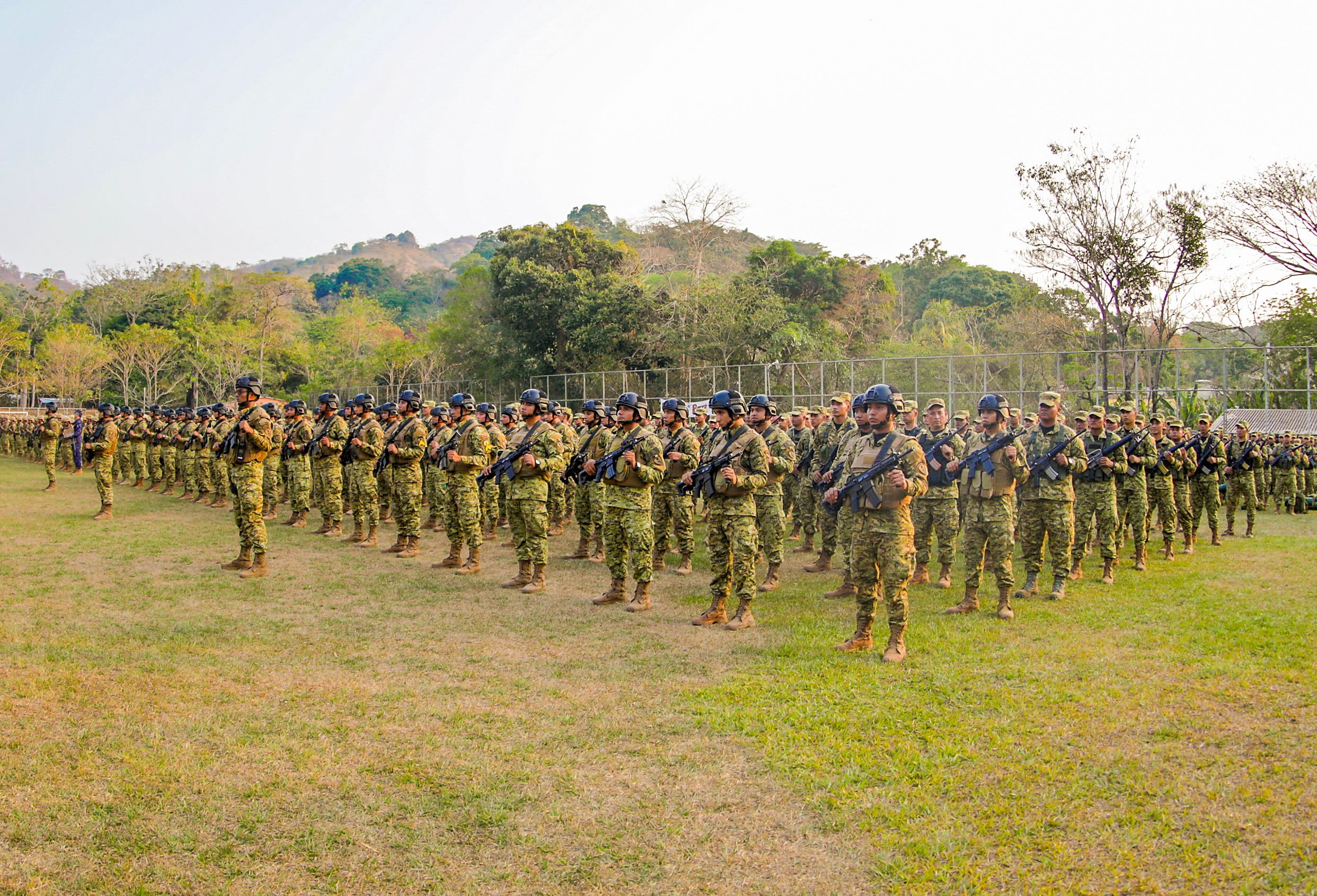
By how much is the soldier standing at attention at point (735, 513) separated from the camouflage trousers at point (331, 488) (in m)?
7.84

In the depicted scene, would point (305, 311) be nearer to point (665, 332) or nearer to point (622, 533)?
point (665, 332)

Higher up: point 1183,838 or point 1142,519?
point 1142,519

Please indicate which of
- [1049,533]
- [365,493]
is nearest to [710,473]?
[1049,533]

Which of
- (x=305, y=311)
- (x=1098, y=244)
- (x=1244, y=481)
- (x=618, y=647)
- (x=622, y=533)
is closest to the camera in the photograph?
(x=618, y=647)

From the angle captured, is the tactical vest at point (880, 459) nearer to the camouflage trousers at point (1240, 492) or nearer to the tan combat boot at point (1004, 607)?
the tan combat boot at point (1004, 607)

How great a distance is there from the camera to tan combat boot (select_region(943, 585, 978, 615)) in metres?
8.67

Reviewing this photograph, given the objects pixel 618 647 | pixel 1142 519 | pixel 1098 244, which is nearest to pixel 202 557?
pixel 618 647

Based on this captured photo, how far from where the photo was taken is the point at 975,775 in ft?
15.7

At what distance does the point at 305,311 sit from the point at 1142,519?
8840cm

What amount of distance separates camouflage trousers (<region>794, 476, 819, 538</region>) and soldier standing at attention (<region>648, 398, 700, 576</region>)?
68.2 inches

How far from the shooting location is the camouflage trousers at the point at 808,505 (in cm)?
1253

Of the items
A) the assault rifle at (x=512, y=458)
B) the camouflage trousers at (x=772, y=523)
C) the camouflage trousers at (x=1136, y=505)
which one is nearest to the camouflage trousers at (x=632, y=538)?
the assault rifle at (x=512, y=458)

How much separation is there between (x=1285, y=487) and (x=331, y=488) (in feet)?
64.9

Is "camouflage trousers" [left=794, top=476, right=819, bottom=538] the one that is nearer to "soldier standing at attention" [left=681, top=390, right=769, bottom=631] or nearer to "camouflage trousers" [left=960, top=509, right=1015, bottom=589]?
"camouflage trousers" [left=960, top=509, right=1015, bottom=589]
